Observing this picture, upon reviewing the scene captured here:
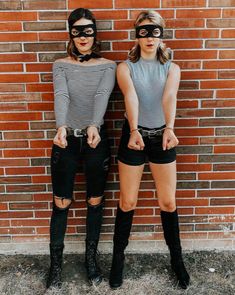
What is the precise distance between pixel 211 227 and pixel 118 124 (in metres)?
1.26

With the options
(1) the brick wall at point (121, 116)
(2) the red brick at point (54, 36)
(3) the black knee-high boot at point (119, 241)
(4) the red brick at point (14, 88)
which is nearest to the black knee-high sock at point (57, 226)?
(1) the brick wall at point (121, 116)

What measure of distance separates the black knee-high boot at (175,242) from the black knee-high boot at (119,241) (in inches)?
11.0

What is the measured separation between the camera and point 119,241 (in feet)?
10.9

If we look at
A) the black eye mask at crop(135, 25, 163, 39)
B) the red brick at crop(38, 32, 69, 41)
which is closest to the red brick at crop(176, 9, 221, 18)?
the black eye mask at crop(135, 25, 163, 39)

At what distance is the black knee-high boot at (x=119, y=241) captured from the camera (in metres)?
3.26

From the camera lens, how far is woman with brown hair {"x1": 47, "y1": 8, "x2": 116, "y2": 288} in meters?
3.03

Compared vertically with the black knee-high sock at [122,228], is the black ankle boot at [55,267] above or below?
below

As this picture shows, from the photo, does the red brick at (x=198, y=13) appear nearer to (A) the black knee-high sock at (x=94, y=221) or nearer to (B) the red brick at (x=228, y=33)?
(B) the red brick at (x=228, y=33)

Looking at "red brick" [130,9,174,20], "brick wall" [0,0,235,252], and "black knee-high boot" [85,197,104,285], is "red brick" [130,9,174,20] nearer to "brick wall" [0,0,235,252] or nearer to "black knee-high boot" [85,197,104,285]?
"brick wall" [0,0,235,252]

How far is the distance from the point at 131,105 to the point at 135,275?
1.45 m

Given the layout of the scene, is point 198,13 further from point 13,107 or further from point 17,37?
point 13,107

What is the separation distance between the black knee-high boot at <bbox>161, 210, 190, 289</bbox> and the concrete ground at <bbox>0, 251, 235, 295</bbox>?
0.08 m

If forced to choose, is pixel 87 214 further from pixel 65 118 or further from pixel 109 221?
pixel 65 118

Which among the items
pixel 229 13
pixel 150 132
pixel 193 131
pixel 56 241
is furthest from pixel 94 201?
pixel 229 13
